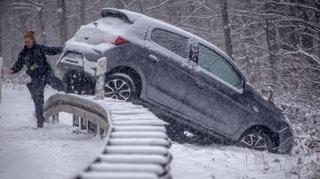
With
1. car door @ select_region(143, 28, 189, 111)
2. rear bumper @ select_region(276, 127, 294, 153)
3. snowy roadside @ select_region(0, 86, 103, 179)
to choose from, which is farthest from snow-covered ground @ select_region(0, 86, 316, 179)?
car door @ select_region(143, 28, 189, 111)

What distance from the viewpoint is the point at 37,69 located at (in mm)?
8859

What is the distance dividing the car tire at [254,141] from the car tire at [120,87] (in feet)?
7.95

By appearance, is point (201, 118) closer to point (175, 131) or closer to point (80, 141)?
point (175, 131)

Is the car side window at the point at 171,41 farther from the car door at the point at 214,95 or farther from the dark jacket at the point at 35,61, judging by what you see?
the dark jacket at the point at 35,61

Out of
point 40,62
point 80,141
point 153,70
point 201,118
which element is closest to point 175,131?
point 201,118

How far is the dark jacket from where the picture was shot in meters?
8.85

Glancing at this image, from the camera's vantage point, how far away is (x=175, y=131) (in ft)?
30.5

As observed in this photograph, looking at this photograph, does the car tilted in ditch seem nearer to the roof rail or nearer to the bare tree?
the roof rail

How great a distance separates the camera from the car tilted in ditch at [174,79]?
823 cm

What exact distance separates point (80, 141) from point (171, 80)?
2.03 m

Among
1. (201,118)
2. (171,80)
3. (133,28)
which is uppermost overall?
(133,28)

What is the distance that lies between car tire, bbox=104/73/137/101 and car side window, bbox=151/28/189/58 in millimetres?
956

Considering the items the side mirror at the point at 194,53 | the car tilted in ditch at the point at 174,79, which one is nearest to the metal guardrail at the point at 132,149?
the car tilted in ditch at the point at 174,79

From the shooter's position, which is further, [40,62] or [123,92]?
[40,62]
